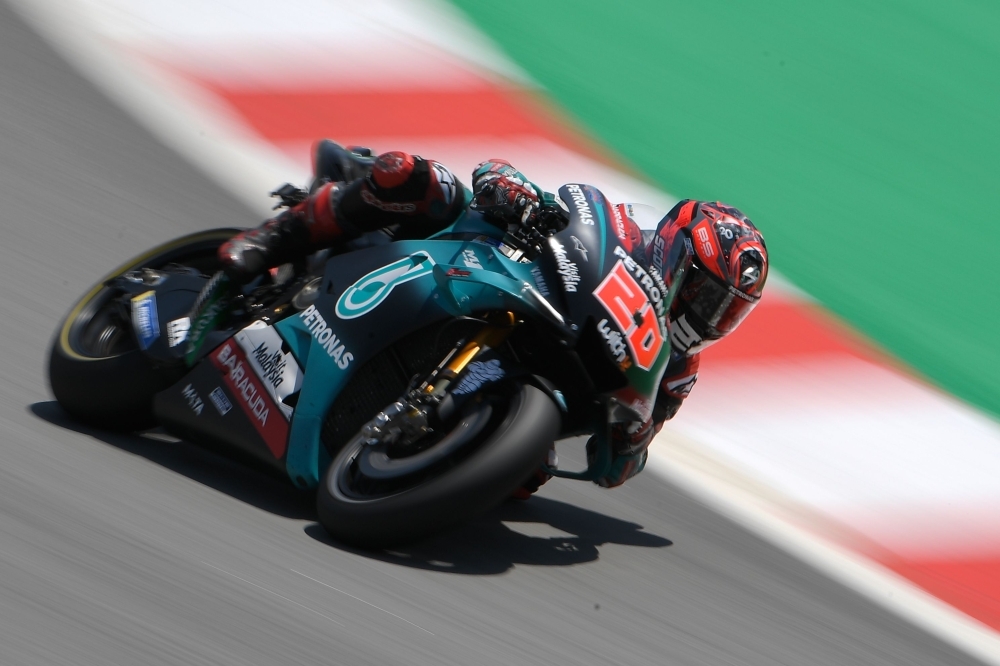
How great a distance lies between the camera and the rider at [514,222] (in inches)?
163

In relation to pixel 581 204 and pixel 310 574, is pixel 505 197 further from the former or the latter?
pixel 310 574

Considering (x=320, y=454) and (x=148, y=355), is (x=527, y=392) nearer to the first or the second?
(x=320, y=454)

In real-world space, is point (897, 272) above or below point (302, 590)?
above

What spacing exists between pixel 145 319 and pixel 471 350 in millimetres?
1259

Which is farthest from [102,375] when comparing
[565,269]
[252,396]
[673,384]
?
[673,384]

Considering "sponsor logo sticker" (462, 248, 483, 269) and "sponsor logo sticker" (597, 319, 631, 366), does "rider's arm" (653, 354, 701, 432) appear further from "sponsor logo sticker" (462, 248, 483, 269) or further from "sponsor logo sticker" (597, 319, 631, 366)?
"sponsor logo sticker" (462, 248, 483, 269)

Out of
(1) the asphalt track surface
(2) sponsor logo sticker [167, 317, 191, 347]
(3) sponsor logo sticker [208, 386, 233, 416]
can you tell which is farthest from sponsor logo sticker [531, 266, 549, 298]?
(2) sponsor logo sticker [167, 317, 191, 347]

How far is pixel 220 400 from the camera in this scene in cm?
421

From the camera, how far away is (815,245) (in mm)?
7691

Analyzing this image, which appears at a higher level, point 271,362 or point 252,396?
point 271,362

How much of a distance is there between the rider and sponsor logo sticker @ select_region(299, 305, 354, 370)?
333 mm


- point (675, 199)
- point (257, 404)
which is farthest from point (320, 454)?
point (675, 199)

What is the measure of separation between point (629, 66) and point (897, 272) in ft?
8.07

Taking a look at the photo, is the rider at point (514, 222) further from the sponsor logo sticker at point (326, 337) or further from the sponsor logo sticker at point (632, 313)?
the sponsor logo sticker at point (326, 337)
